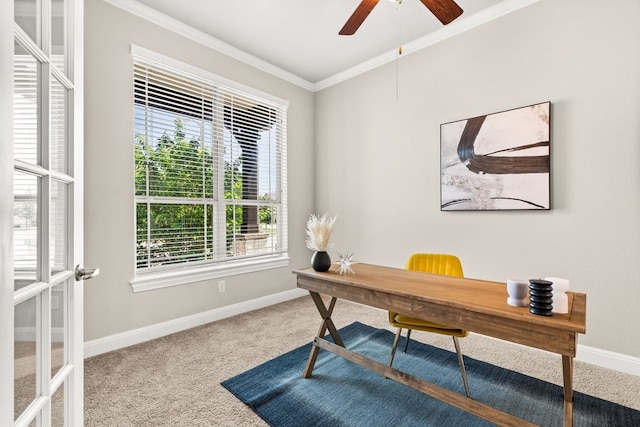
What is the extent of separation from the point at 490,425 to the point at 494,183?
5.90ft

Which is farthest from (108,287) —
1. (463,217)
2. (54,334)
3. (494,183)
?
(494,183)

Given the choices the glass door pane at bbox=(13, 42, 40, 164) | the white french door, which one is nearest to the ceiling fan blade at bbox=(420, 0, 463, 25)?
the white french door

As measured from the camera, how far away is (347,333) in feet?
9.08

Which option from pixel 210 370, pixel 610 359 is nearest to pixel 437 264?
pixel 610 359

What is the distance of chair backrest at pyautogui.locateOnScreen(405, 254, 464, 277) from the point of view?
214 centimetres

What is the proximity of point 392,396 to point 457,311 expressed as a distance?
0.86 m

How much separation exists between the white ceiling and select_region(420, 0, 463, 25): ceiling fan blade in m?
0.68

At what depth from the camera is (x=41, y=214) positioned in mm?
935

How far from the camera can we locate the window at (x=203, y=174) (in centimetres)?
269

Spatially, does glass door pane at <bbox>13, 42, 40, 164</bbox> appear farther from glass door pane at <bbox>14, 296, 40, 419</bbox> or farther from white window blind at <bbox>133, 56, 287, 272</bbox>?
white window blind at <bbox>133, 56, 287, 272</bbox>

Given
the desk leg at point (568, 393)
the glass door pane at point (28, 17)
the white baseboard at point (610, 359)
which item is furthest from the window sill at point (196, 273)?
the white baseboard at point (610, 359)

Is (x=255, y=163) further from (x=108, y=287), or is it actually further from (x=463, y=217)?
(x=463, y=217)

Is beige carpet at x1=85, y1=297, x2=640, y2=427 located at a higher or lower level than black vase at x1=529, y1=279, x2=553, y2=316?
lower

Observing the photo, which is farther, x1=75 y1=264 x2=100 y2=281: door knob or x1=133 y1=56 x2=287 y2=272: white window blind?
x1=133 y1=56 x2=287 y2=272: white window blind
